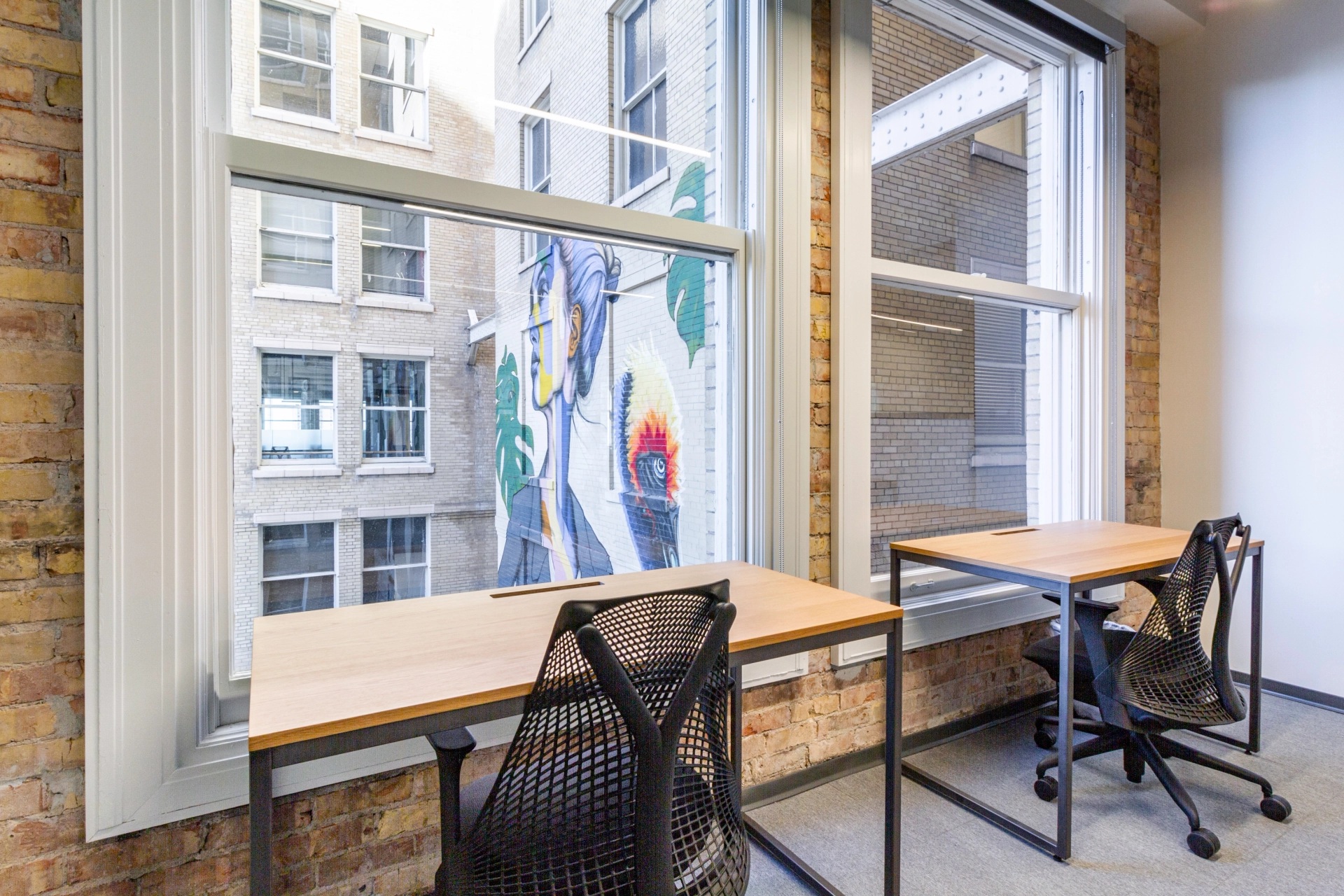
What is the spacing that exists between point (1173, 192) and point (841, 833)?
11.6 ft

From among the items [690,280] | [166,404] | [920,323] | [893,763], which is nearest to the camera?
[166,404]

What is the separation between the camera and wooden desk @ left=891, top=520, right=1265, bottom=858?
1967 mm

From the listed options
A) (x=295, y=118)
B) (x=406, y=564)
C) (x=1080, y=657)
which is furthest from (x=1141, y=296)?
(x=295, y=118)

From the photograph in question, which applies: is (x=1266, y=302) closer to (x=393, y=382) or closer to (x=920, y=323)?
(x=920, y=323)

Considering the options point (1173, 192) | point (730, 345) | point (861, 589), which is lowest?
point (861, 589)

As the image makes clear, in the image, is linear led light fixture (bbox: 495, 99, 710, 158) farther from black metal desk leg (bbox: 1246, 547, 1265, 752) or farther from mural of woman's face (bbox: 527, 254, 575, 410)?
black metal desk leg (bbox: 1246, 547, 1265, 752)

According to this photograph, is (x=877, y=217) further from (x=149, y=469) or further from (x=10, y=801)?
(x=10, y=801)

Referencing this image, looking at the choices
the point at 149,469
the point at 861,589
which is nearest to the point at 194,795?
the point at 149,469

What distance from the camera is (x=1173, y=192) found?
353cm

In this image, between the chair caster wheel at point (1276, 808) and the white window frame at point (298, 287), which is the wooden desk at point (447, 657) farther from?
the chair caster wheel at point (1276, 808)

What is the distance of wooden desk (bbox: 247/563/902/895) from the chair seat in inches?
35.5

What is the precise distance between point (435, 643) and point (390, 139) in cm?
130

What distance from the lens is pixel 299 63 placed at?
171 centimetres

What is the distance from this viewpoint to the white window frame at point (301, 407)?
166 centimetres
